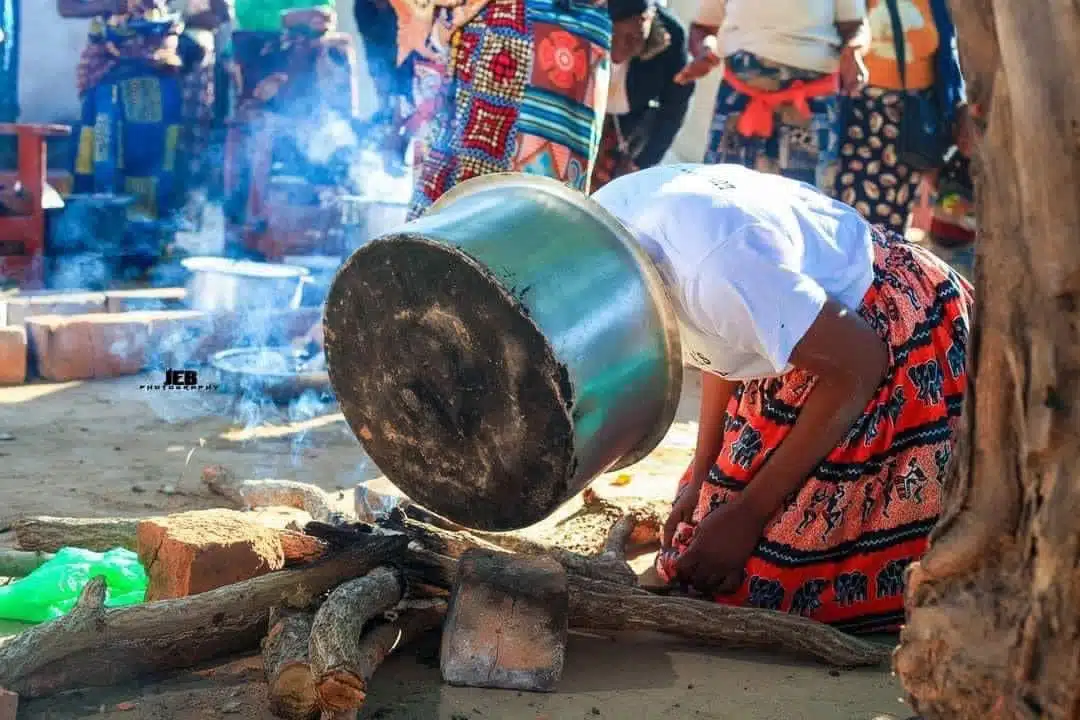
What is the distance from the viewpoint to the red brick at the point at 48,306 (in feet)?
22.9

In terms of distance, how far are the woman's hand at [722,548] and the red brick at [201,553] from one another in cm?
104

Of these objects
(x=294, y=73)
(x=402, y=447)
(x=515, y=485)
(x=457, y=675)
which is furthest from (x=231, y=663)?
(x=294, y=73)

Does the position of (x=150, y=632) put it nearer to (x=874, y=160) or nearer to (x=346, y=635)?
(x=346, y=635)

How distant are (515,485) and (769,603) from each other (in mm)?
1178

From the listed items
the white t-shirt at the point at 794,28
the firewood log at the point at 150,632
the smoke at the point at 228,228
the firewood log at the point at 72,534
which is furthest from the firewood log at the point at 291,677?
the white t-shirt at the point at 794,28

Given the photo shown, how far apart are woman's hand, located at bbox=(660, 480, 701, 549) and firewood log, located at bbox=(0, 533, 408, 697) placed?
100 centimetres

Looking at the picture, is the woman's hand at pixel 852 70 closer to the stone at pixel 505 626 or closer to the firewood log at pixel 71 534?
the stone at pixel 505 626

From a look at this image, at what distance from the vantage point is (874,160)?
6957 millimetres

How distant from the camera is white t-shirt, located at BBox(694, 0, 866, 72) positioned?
6.45 m

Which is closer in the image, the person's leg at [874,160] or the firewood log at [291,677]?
the firewood log at [291,677]

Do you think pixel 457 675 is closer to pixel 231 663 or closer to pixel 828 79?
pixel 231 663

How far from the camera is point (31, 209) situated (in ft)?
28.8

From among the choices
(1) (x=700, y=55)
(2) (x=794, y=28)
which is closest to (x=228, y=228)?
(1) (x=700, y=55)

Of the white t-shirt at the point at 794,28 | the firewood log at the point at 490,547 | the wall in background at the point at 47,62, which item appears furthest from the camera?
the wall in background at the point at 47,62
